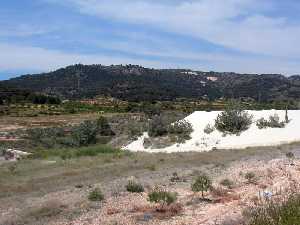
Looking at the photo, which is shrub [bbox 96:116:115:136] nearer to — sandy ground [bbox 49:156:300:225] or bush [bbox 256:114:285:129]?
bush [bbox 256:114:285:129]

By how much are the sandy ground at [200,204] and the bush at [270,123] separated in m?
25.5

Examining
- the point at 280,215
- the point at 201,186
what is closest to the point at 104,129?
the point at 201,186

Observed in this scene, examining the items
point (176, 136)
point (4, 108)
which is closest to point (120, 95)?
point (4, 108)

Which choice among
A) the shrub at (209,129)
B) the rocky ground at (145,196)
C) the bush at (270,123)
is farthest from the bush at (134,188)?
the bush at (270,123)

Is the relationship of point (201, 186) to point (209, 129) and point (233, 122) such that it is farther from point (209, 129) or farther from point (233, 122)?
point (209, 129)

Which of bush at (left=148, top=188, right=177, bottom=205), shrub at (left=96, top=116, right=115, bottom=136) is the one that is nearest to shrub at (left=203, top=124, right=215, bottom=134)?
shrub at (left=96, top=116, right=115, bottom=136)

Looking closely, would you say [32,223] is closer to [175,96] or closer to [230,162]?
[230,162]

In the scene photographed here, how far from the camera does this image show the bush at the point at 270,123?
4628 centimetres

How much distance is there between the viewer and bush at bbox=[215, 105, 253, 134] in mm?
46594

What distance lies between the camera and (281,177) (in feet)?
61.8

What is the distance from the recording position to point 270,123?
46.4 m

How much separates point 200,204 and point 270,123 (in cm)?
3223

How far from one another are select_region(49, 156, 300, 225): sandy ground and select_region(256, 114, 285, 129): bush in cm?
2546

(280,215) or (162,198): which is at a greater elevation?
(280,215)
